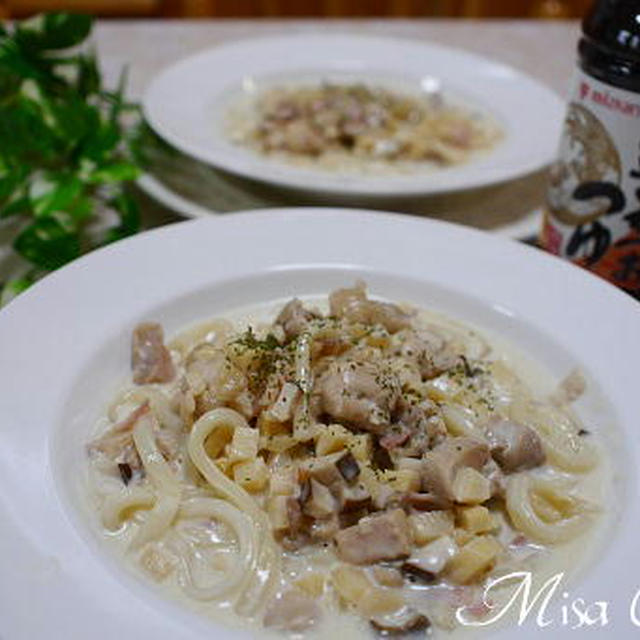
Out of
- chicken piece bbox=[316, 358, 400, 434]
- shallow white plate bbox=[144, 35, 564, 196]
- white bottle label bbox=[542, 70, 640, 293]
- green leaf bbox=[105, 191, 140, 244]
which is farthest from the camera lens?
shallow white plate bbox=[144, 35, 564, 196]

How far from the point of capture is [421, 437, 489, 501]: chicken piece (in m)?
1.51

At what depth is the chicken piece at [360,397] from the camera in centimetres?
160

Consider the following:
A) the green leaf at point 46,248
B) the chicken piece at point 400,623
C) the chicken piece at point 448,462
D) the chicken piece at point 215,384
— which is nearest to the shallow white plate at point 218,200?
the green leaf at point 46,248

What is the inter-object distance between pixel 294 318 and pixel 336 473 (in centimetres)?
45

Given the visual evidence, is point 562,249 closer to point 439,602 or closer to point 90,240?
point 439,602

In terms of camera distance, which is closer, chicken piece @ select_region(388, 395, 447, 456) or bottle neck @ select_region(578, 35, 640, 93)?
chicken piece @ select_region(388, 395, 447, 456)

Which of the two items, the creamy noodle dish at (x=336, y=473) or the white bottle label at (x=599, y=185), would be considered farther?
the white bottle label at (x=599, y=185)

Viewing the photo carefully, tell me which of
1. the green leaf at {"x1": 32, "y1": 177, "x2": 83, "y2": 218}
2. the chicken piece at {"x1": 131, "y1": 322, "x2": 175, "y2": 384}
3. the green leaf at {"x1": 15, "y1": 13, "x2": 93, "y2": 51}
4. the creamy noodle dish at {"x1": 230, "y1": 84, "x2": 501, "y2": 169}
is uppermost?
the green leaf at {"x1": 15, "y1": 13, "x2": 93, "y2": 51}

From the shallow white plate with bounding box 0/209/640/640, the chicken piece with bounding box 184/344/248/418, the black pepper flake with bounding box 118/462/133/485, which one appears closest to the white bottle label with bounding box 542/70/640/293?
the shallow white plate with bounding box 0/209/640/640

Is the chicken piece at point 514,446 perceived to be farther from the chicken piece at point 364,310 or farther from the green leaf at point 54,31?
the green leaf at point 54,31

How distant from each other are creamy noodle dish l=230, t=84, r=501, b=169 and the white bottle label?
2.68 ft

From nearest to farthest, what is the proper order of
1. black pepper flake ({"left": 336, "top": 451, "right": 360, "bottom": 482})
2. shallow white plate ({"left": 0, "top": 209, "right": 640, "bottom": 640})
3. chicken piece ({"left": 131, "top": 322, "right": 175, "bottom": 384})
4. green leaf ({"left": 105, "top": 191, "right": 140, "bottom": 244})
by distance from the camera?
shallow white plate ({"left": 0, "top": 209, "right": 640, "bottom": 640}), black pepper flake ({"left": 336, "top": 451, "right": 360, "bottom": 482}), chicken piece ({"left": 131, "top": 322, "right": 175, "bottom": 384}), green leaf ({"left": 105, "top": 191, "right": 140, "bottom": 244})

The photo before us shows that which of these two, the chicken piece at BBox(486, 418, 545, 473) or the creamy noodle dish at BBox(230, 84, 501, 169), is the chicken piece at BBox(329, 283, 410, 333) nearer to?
the chicken piece at BBox(486, 418, 545, 473)

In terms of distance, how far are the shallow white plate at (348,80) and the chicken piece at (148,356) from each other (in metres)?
0.74
